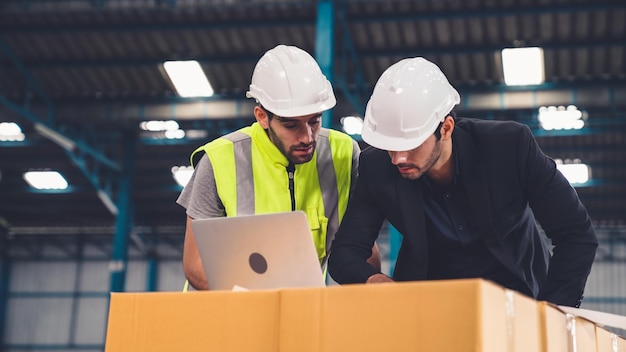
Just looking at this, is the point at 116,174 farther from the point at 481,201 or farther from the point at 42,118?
the point at 481,201

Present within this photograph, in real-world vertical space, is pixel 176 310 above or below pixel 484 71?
below

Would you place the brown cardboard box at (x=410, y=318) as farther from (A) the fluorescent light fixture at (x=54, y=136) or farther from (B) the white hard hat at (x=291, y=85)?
(A) the fluorescent light fixture at (x=54, y=136)

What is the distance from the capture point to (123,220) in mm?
16250

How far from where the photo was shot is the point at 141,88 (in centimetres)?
1473

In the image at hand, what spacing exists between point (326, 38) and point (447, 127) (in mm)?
8468

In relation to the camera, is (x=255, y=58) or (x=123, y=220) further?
(x=123, y=220)

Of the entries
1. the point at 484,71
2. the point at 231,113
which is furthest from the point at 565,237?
the point at 231,113

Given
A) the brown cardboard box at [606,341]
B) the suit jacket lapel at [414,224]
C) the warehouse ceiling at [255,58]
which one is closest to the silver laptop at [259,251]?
the suit jacket lapel at [414,224]

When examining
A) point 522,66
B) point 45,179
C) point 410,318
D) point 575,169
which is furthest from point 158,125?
point 410,318

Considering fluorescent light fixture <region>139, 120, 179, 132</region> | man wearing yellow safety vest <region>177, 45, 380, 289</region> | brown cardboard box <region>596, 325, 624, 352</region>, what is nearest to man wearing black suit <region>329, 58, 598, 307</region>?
brown cardboard box <region>596, 325, 624, 352</region>

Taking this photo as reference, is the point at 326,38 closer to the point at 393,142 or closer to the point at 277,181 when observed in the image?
the point at 277,181

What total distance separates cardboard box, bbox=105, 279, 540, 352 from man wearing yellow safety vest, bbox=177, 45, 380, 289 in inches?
40.5

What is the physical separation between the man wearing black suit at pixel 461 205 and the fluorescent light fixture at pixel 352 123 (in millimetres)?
11805

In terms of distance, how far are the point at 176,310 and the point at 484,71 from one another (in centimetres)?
1220
